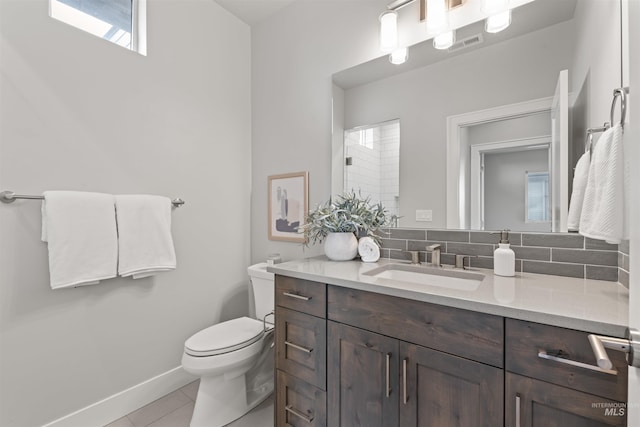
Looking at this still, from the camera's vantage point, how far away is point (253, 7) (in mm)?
2189

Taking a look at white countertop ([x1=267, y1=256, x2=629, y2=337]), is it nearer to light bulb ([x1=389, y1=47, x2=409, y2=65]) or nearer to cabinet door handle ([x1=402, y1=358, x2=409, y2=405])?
cabinet door handle ([x1=402, y1=358, x2=409, y2=405])

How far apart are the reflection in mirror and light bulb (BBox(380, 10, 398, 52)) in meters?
0.41

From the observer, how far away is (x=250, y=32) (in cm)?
241

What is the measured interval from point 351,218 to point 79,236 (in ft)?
4.53

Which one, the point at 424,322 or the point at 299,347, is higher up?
the point at 424,322

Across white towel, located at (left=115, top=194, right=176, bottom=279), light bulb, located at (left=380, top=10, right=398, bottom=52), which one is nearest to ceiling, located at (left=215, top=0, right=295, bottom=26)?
light bulb, located at (left=380, top=10, right=398, bottom=52)

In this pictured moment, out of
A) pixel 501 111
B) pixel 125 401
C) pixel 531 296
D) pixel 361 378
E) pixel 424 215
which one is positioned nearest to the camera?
pixel 531 296

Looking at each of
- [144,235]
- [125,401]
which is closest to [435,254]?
[144,235]

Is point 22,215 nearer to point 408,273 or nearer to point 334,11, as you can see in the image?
point 408,273

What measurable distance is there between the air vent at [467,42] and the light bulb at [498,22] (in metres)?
0.04

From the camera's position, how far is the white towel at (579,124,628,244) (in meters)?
0.80

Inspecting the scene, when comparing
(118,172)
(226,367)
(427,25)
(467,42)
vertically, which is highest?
(427,25)

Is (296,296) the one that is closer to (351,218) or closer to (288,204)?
(351,218)

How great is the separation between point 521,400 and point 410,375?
323mm
